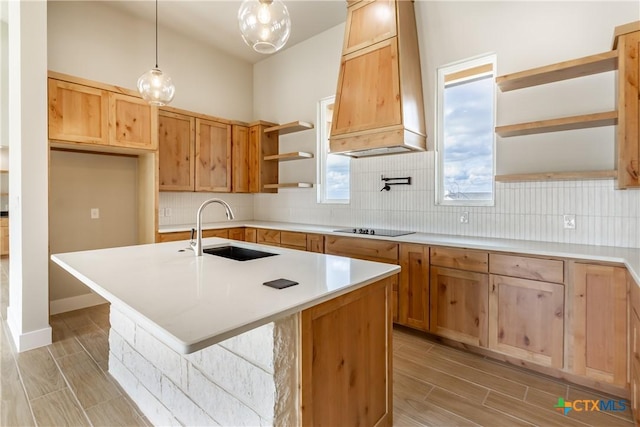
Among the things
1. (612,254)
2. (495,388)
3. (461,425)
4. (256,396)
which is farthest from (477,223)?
(256,396)

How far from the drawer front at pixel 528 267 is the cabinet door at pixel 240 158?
3.44 meters

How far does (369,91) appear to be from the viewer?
3197 mm

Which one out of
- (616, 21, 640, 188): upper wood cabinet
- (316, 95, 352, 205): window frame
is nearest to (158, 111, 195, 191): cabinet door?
(316, 95, 352, 205): window frame

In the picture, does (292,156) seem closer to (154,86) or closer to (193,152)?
(193,152)

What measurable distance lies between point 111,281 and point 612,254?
2.85 meters

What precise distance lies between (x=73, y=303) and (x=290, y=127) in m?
3.32

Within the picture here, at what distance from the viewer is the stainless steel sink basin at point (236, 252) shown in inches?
90.4

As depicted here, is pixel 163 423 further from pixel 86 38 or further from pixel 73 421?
pixel 86 38

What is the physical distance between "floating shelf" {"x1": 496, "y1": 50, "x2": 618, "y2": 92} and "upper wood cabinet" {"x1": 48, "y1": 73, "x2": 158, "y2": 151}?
138 inches

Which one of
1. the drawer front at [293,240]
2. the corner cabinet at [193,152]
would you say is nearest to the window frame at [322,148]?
the drawer front at [293,240]

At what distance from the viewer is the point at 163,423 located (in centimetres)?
178

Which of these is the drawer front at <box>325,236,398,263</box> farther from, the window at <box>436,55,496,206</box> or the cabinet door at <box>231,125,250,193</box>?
the cabinet door at <box>231,125,250,193</box>

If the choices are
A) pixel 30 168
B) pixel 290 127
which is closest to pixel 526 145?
pixel 290 127

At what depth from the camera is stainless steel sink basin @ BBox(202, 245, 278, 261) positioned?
2.30 meters
